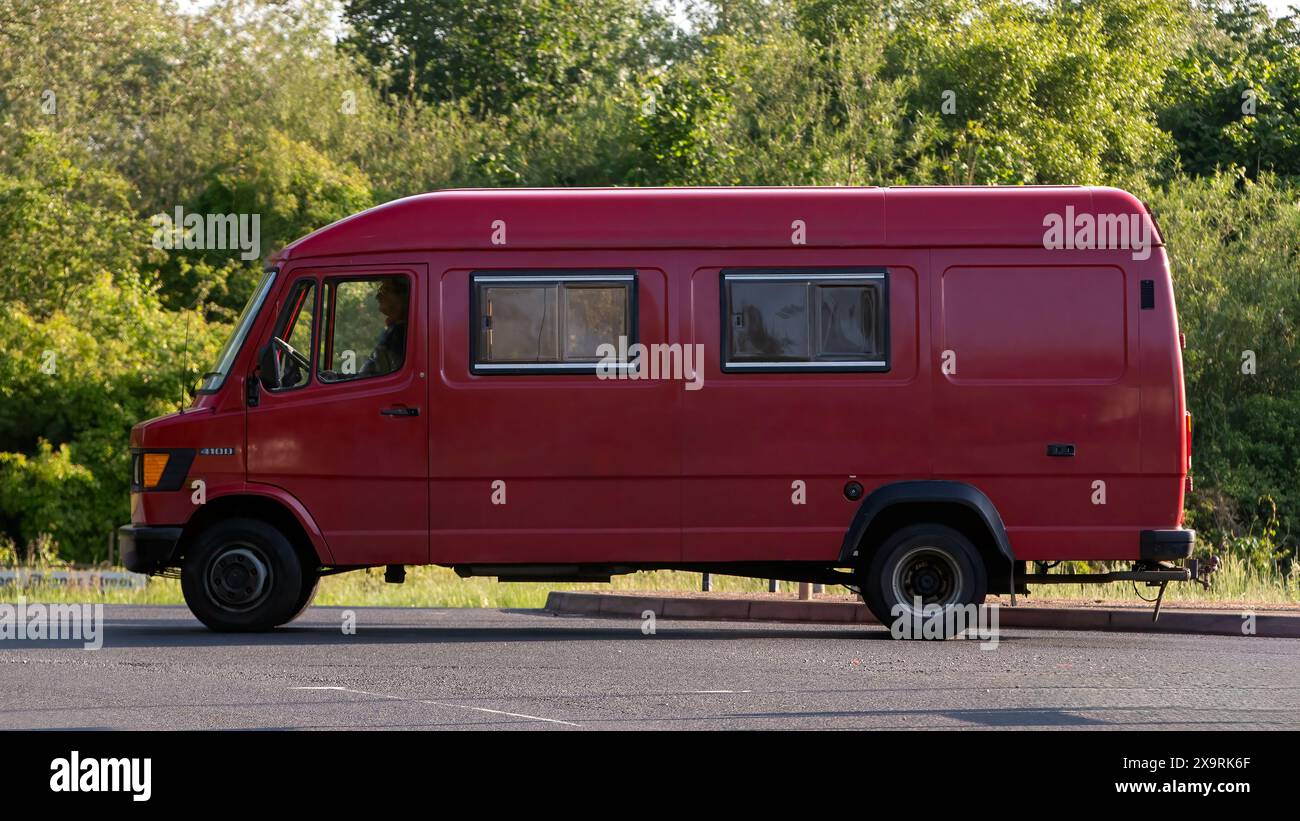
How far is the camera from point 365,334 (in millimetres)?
12672

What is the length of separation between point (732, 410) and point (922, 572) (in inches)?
66.5

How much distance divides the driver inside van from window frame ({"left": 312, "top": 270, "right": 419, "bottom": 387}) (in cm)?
2

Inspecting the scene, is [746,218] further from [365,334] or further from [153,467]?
[153,467]

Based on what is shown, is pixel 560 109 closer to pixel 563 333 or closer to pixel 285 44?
pixel 285 44

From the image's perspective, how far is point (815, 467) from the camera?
12.3 m

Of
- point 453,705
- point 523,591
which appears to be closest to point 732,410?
point 453,705

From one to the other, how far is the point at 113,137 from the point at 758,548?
101 ft

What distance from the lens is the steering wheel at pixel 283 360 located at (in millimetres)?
12453

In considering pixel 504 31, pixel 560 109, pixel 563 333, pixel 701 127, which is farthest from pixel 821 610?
pixel 504 31

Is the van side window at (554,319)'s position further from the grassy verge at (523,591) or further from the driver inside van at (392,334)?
the grassy verge at (523,591)

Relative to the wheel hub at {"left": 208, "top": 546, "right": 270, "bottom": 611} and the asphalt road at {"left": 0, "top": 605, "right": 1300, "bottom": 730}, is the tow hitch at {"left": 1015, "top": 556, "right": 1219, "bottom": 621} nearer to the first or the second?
the asphalt road at {"left": 0, "top": 605, "right": 1300, "bottom": 730}

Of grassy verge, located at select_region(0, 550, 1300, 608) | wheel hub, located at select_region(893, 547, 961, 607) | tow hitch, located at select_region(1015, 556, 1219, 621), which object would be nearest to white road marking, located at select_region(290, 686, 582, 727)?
wheel hub, located at select_region(893, 547, 961, 607)

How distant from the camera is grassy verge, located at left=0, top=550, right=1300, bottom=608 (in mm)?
16188

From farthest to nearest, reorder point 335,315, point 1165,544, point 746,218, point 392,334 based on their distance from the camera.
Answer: point 335,315, point 392,334, point 746,218, point 1165,544
